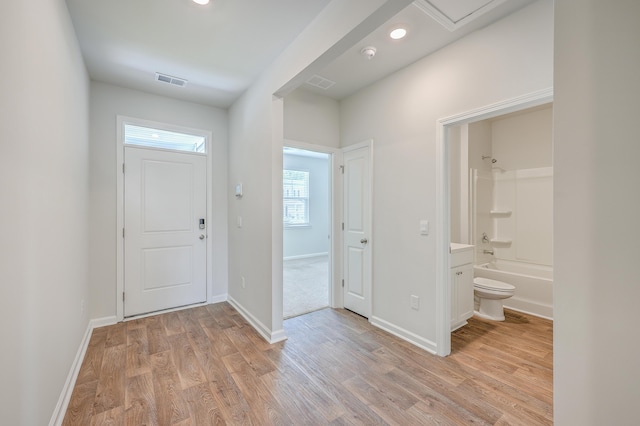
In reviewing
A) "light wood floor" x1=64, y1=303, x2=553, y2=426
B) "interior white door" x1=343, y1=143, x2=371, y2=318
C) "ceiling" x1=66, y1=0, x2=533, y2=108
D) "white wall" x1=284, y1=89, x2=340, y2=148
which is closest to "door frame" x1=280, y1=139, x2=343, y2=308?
"interior white door" x1=343, y1=143, x2=371, y2=318

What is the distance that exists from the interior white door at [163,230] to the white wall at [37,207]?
987 millimetres

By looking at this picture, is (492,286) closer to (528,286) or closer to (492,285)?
(492,285)

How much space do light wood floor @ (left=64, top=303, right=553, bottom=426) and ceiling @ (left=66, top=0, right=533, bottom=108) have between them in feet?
8.76

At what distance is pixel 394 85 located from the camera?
2.76 metres

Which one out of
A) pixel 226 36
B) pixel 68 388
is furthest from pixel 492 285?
pixel 68 388

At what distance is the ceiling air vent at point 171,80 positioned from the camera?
9.29 ft

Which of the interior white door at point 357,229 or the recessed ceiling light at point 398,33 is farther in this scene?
the interior white door at point 357,229

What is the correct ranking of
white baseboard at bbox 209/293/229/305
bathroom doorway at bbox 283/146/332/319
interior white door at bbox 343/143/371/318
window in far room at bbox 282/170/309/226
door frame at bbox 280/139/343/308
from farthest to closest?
1. window in far room at bbox 282/170/309/226
2. bathroom doorway at bbox 283/146/332/319
3. white baseboard at bbox 209/293/229/305
4. door frame at bbox 280/139/343/308
5. interior white door at bbox 343/143/371/318

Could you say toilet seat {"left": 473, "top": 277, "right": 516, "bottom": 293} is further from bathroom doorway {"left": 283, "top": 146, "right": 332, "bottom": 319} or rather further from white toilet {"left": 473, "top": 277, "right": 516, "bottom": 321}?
bathroom doorway {"left": 283, "top": 146, "right": 332, "bottom": 319}

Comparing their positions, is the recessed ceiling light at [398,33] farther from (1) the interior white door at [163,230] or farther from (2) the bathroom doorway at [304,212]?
(2) the bathroom doorway at [304,212]

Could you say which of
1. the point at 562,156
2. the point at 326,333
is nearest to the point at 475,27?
the point at 562,156

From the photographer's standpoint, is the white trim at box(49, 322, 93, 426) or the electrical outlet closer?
the white trim at box(49, 322, 93, 426)

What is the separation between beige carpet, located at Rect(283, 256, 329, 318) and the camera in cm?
352

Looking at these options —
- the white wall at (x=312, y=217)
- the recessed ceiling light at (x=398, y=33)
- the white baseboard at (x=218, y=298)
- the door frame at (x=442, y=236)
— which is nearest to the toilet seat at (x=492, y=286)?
the door frame at (x=442, y=236)
